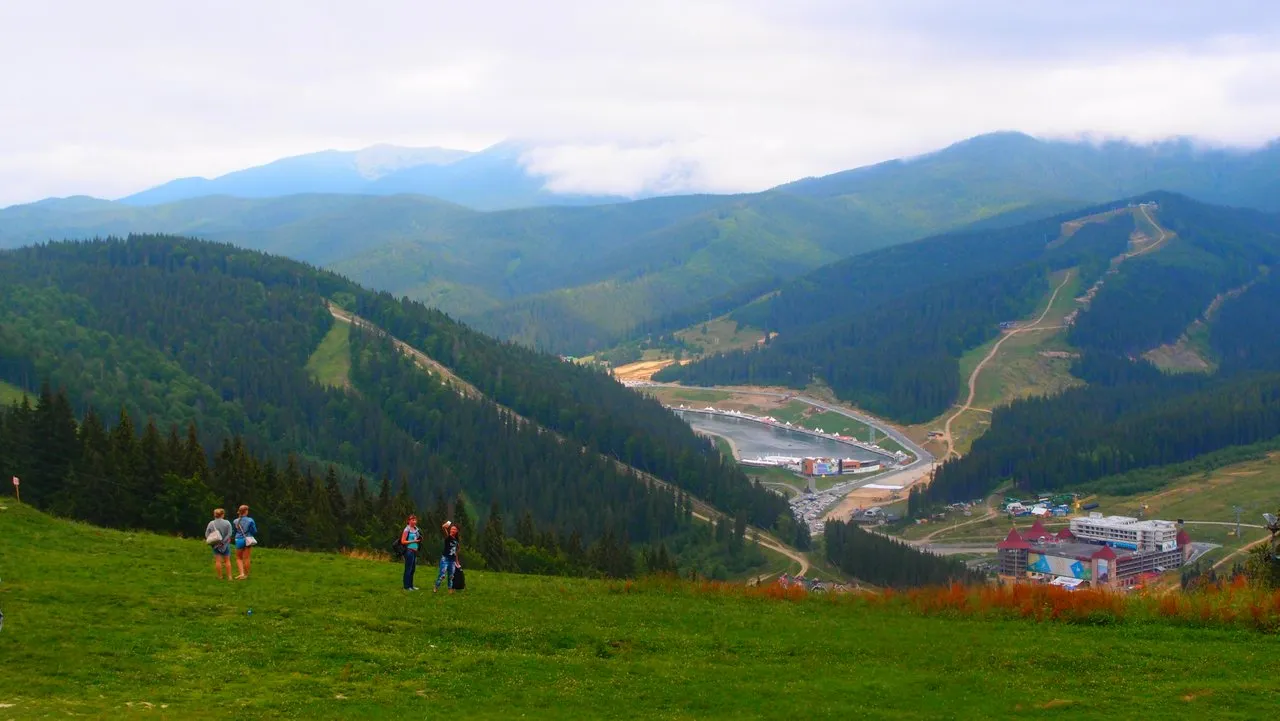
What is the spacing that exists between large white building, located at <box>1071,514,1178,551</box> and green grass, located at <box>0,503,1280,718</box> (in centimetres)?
10880

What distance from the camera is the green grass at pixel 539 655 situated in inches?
907

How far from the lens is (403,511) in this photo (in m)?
69.2

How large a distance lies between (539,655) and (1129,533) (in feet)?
397

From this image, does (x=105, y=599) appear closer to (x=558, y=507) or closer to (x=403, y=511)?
(x=403, y=511)

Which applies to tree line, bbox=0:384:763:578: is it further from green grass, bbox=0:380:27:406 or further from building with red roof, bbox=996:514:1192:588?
green grass, bbox=0:380:27:406

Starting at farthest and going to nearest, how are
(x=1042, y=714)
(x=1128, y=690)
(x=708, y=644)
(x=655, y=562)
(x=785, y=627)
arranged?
(x=655, y=562), (x=785, y=627), (x=708, y=644), (x=1128, y=690), (x=1042, y=714)

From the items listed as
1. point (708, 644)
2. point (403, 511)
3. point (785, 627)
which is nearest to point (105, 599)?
point (708, 644)

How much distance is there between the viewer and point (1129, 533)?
430 ft

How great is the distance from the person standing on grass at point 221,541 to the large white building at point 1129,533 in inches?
4654

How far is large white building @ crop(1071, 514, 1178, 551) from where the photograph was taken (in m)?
130

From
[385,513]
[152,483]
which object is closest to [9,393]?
[385,513]

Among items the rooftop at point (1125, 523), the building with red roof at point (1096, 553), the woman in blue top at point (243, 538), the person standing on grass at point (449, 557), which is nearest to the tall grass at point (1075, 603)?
the person standing on grass at point (449, 557)

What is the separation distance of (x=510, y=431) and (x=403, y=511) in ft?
303

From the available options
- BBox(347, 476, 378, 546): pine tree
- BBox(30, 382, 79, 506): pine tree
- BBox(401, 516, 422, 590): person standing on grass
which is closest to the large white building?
BBox(347, 476, 378, 546): pine tree
